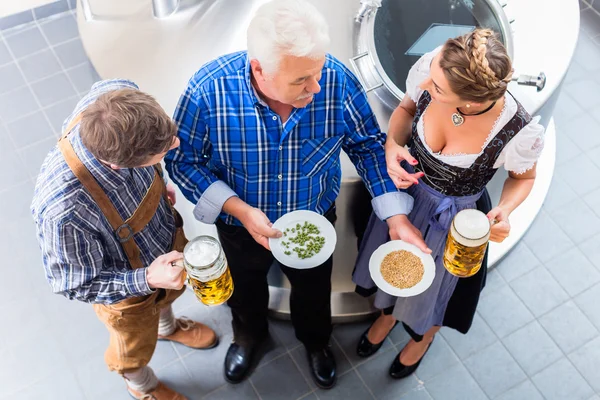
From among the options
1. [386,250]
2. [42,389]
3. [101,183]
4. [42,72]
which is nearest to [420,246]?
[386,250]

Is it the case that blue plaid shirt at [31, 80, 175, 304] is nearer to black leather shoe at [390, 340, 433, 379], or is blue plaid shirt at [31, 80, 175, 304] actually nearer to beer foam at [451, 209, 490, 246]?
beer foam at [451, 209, 490, 246]

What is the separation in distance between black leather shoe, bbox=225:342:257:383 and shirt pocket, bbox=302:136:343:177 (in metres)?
1.08

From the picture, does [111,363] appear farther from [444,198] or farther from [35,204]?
[444,198]

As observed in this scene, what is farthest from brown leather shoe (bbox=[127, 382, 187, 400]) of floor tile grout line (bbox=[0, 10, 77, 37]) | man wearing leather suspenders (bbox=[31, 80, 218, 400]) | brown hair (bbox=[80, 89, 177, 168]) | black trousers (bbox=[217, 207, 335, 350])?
floor tile grout line (bbox=[0, 10, 77, 37])

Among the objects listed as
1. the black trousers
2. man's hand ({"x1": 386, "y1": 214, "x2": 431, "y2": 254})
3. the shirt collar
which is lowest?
the black trousers

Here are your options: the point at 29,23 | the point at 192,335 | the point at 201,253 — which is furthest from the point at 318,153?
the point at 29,23

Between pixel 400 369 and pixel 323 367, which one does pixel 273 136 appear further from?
pixel 400 369

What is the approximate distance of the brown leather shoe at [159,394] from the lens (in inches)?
110

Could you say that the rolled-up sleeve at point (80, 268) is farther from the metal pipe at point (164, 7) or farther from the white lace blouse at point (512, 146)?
the metal pipe at point (164, 7)

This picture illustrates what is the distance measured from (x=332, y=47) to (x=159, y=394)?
1.58 m

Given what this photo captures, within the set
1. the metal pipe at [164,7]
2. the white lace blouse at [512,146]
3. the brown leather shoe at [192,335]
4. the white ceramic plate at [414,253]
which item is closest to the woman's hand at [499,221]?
the white lace blouse at [512,146]

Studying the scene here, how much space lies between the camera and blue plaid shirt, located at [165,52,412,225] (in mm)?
1985

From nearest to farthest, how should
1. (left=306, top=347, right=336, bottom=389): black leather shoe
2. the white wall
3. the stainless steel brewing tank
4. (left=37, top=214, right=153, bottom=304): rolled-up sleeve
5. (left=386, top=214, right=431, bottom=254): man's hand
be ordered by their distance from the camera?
1. (left=37, top=214, right=153, bottom=304): rolled-up sleeve
2. (left=386, top=214, right=431, bottom=254): man's hand
3. the stainless steel brewing tank
4. (left=306, top=347, right=336, bottom=389): black leather shoe
5. the white wall

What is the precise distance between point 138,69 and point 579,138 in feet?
7.59
